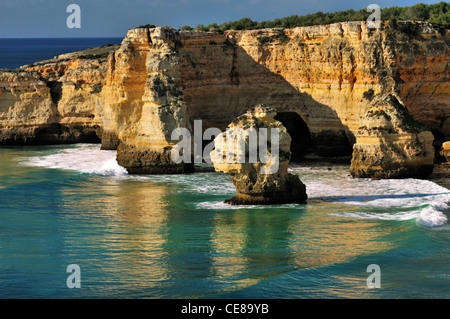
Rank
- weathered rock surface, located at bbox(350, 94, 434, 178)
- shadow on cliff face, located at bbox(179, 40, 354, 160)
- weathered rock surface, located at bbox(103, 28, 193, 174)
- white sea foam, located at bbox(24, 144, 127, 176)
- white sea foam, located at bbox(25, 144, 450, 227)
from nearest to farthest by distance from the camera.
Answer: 1. white sea foam, located at bbox(25, 144, 450, 227)
2. weathered rock surface, located at bbox(350, 94, 434, 178)
3. weathered rock surface, located at bbox(103, 28, 193, 174)
4. white sea foam, located at bbox(24, 144, 127, 176)
5. shadow on cliff face, located at bbox(179, 40, 354, 160)

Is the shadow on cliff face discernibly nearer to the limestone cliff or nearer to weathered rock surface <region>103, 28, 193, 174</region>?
weathered rock surface <region>103, 28, 193, 174</region>

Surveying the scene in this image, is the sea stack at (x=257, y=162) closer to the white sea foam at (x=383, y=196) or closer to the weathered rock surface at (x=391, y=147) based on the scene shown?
the white sea foam at (x=383, y=196)

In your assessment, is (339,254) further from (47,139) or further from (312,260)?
(47,139)

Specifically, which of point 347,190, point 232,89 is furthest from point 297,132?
point 347,190

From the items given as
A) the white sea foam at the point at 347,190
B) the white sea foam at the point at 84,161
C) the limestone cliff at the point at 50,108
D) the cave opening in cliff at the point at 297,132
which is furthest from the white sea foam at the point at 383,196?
the limestone cliff at the point at 50,108

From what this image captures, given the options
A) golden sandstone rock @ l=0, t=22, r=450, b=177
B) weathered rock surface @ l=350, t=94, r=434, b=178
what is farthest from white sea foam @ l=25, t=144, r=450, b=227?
golden sandstone rock @ l=0, t=22, r=450, b=177
